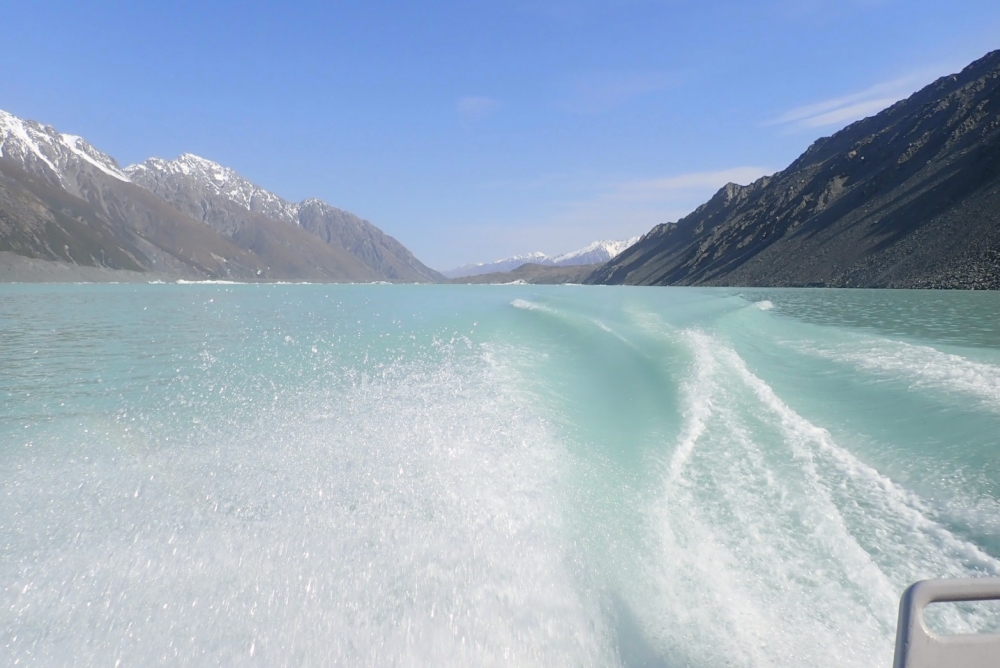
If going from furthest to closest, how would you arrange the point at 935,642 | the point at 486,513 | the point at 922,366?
the point at 922,366
the point at 486,513
the point at 935,642

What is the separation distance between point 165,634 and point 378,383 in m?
6.71

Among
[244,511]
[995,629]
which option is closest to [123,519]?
[244,511]

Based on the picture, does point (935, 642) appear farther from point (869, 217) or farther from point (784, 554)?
point (869, 217)

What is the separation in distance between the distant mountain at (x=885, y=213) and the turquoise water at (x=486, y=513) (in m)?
50.3

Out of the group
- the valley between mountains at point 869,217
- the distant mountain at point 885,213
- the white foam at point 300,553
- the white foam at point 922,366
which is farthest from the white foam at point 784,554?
the valley between mountains at point 869,217

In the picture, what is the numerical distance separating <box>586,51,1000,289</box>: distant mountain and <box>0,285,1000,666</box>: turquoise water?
50.3 metres

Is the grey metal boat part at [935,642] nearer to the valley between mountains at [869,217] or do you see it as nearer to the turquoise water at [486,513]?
the turquoise water at [486,513]

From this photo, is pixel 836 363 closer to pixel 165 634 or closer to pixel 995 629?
pixel 995 629

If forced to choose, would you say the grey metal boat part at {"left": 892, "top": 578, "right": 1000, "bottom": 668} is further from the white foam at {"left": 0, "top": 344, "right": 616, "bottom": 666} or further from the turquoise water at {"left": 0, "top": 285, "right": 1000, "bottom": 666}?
the white foam at {"left": 0, "top": 344, "right": 616, "bottom": 666}

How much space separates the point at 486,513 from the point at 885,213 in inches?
3247

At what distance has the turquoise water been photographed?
4082 mm

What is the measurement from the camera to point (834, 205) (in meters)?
91.3

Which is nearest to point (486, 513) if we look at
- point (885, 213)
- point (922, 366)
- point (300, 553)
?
point (300, 553)

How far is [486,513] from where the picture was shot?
574 cm
